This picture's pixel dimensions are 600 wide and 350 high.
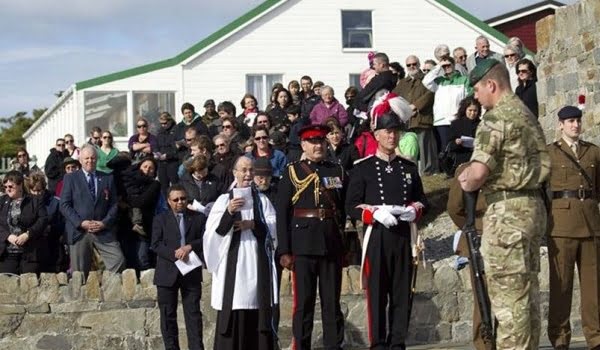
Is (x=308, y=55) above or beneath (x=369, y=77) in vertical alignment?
above

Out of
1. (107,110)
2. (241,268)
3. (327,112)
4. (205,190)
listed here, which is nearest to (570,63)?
(327,112)

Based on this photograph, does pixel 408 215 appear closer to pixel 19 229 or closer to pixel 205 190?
pixel 205 190

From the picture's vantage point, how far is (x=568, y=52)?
1719 cm

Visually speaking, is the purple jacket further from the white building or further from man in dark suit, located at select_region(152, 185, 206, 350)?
the white building

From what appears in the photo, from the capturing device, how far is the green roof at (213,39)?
33656mm

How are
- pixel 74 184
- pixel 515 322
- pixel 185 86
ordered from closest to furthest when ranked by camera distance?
pixel 515 322
pixel 74 184
pixel 185 86

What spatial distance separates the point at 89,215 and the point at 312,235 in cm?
386

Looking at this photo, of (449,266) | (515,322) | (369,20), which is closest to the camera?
(515,322)

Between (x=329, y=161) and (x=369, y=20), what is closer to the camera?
(x=329, y=161)

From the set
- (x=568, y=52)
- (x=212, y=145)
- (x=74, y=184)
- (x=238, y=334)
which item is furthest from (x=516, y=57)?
(x=238, y=334)

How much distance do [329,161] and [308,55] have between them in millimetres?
24547

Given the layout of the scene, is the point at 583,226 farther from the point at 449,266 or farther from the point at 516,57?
the point at 516,57

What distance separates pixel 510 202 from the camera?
8.91 metres

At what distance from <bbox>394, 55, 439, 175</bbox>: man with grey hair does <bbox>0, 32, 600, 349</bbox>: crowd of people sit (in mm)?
1542
